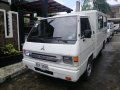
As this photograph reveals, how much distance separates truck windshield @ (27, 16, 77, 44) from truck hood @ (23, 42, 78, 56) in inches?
5.5

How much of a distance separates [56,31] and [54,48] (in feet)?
2.29

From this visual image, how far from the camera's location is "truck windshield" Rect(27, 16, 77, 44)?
394 cm

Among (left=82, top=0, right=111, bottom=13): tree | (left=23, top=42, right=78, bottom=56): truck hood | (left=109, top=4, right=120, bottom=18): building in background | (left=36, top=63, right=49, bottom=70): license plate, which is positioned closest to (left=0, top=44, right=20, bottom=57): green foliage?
(left=23, top=42, right=78, bottom=56): truck hood

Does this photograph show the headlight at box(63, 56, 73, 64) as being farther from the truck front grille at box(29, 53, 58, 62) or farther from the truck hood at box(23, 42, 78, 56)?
the truck front grille at box(29, 53, 58, 62)

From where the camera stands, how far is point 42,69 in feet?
13.4

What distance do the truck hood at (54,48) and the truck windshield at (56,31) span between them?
139 millimetres

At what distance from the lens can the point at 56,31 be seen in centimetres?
430

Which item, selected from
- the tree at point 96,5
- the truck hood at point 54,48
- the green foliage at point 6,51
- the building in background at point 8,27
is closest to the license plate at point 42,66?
the truck hood at point 54,48

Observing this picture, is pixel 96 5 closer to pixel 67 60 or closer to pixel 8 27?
pixel 8 27

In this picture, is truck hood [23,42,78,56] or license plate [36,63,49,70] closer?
truck hood [23,42,78,56]

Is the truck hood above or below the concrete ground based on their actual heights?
above

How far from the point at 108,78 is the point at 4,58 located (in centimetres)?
398

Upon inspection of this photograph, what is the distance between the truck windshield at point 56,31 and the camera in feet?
12.9

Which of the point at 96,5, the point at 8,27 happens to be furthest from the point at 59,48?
the point at 96,5
